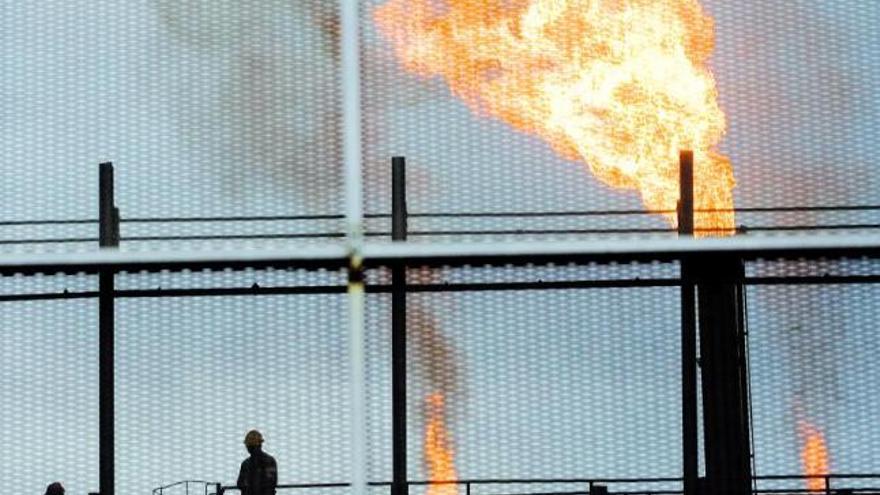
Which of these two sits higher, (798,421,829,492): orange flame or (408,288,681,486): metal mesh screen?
(408,288,681,486): metal mesh screen

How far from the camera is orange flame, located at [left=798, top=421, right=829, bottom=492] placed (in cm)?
243

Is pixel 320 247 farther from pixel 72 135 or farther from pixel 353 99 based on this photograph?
pixel 72 135

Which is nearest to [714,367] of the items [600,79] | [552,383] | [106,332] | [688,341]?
[688,341]

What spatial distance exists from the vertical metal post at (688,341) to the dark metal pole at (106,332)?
1057 millimetres

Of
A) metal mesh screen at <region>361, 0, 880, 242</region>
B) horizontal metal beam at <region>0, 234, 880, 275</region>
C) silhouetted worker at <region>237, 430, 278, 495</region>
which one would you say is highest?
metal mesh screen at <region>361, 0, 880, 242</region>

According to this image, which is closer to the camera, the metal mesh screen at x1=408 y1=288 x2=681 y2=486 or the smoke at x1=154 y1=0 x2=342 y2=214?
the metal mesh screen at x1=408 y1=288 x2=681 y2=486

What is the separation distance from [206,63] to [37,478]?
85cm

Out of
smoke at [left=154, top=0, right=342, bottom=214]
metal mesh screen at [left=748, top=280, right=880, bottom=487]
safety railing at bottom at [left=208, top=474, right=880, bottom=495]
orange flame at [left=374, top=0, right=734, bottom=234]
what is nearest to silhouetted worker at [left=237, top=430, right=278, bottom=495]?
safety railing at bottom at [left=208, top=474, right=880, bottom=495]

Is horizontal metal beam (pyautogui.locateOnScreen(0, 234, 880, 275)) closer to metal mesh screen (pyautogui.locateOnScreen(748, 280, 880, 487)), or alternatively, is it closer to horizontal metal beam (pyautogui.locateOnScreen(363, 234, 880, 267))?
horizontal metal beam (pyautogui.locateOnScreen(363, 234, 880, 267))

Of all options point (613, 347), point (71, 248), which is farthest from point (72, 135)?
point (613, 347)

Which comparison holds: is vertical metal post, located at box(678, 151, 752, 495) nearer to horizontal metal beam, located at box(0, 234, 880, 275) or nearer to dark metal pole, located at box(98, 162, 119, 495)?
horizontal metal beam, located at box(0, 234, 880, 275)

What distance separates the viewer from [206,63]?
2.62 metres

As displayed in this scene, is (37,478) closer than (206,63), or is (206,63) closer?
(37,478)

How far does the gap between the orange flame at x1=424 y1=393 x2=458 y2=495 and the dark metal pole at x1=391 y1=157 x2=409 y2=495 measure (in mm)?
47
